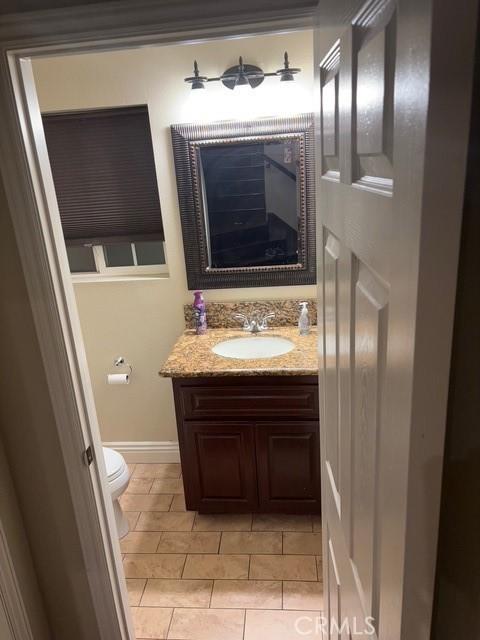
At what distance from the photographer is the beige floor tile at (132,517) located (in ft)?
7.79

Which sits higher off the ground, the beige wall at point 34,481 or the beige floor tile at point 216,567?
the beige wall at point 34,481

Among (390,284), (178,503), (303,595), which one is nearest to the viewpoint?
(390,284)

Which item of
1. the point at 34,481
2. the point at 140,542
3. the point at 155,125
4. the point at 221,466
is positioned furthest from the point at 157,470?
the point at 155,125

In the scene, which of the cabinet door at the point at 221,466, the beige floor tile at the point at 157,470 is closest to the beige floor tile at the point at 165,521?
the cabinet door at the point at 221,466

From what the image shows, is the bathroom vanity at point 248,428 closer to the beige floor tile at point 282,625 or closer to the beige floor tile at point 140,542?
the beige floor tile at point 140,542

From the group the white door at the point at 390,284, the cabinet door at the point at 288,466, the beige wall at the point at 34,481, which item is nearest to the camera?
the white door at the point at 390,284

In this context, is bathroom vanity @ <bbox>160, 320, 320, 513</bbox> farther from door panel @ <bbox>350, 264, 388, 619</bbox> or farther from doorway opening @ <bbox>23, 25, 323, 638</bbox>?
door panel @ <bbox>350, 264, 388, 619</bbox>

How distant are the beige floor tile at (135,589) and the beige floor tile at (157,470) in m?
0.72

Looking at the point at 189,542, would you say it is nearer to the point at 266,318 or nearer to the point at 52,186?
the point at 266,318

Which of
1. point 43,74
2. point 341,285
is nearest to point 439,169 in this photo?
point 341,285

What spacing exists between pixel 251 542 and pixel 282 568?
0.21m

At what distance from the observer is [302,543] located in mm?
2176

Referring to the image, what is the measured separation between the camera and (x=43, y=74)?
2.18 meters

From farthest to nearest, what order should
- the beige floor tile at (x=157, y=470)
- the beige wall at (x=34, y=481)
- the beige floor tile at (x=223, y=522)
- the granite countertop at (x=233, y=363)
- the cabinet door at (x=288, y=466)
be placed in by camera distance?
the beige floor tile at (x=157, y=470) → the beige floor tile at (x=223, y=522) → the cabinet door at (x=288, y=466) → the granite countertop at (x=233, y=363) → the beige wall at (x=34, y=481)
